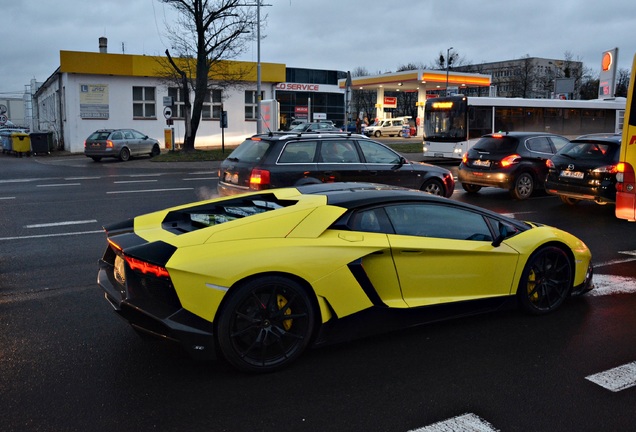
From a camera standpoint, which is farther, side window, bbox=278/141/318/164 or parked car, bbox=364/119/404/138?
parked car, bbox=364/119/404/138

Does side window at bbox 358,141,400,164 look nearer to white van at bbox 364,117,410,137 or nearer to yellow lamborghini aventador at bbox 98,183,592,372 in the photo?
yellow lamborghini aventador at bbox 98,183,592,372

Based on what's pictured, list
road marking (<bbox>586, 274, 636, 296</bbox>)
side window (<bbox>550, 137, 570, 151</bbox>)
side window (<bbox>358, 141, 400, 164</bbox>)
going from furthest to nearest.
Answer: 1. side window (<bbox>550, 137, 570, 151</bbox>)
2. side window (<bbox>358, 141, 400, 164</bbox>)
3. road marking (<bbox>586, 274, 636, 296</bbox>)

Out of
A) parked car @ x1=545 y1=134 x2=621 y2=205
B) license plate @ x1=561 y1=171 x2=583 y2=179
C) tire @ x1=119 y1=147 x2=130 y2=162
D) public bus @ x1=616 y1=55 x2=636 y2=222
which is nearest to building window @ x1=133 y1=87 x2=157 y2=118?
tire @ x1=119 y1=147 x2=130 y2=162

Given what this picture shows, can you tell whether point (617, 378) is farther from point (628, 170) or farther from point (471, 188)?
point (471, 188)

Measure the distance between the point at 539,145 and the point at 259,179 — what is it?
7.94 metres

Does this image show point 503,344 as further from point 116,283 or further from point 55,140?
point 55,140

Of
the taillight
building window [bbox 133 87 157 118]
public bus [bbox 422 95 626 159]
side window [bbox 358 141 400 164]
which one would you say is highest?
building window [bbox 133 87 157 118]

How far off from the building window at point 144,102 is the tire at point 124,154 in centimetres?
862

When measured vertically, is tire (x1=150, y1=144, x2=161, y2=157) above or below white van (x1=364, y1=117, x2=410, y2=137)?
below

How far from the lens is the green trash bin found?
32625 mm

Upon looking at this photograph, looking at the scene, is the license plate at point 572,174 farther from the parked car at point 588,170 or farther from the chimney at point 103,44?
the chimney at point 103,44

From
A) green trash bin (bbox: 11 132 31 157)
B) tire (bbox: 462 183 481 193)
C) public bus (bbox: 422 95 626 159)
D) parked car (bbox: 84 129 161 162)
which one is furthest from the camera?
green trash bin (bbox: 11 132 31 157)

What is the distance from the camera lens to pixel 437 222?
16.5 ft

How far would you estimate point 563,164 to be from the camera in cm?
1214
